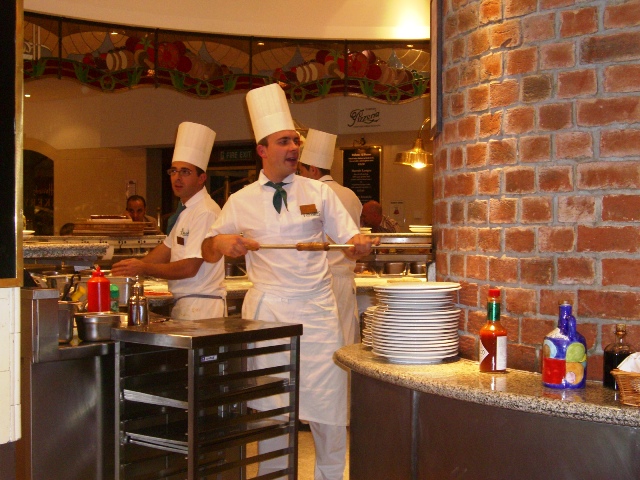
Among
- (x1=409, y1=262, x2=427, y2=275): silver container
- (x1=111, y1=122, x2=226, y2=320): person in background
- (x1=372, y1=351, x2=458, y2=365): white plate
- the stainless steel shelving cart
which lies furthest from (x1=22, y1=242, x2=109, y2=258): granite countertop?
(x1=372, y1=351, x2=458, y2=365): white plate

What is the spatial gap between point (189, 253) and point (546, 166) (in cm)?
231

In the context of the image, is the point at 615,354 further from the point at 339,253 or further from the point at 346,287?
the point at 346,287

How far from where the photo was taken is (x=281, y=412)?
286 centimetres

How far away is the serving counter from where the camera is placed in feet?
6.32

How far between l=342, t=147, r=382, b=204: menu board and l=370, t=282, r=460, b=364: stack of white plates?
7.71 m

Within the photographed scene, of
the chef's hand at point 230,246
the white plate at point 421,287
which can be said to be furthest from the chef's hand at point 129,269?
the white plate at point 421,287

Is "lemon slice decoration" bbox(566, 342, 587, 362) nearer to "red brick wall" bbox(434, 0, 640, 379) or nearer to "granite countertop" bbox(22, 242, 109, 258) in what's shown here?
"red brick wall" bbox(434, 0, 640, 379)

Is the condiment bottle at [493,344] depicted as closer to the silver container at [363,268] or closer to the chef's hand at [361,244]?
the chef's hand at [361,244]

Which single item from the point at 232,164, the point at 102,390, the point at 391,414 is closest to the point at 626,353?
the point at 391,414

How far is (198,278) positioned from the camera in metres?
4.24

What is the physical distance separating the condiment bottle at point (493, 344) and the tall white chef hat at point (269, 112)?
64.5 inches

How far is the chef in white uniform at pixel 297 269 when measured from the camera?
3436 millimetres

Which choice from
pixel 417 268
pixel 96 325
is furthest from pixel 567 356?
pixel 417 268

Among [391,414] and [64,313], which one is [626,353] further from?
[64,313]
